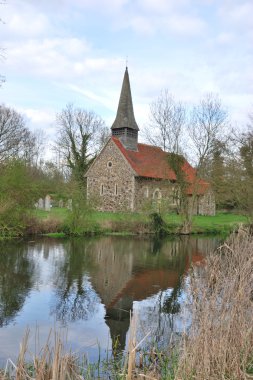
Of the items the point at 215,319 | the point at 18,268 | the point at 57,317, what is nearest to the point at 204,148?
the point at 18,268

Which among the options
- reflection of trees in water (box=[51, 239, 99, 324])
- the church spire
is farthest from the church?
reflection of trees in water (box=[51, 239, 99, 324])

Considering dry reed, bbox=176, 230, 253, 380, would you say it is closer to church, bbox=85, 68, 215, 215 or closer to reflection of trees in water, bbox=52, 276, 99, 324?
reflection of trees in water, bbox=52, 276, 99, 324

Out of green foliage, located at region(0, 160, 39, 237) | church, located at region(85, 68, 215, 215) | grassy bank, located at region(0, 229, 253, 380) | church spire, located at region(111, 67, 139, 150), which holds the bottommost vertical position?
grassy bank, located at region(0, 229, 253, 380)

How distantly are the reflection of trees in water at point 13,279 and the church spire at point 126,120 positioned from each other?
2175 cm

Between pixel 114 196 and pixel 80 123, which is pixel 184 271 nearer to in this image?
pixel 114 196

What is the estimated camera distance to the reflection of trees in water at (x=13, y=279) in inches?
381

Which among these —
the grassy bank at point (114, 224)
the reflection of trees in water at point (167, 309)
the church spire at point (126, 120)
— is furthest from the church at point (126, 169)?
the reflection of trees in water at point (167, 309)

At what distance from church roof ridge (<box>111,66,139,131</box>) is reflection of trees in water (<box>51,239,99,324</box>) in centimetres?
2227

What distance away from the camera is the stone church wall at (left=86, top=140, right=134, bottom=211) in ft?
123

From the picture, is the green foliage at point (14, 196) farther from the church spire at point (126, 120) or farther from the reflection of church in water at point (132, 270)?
the church spire at point (126, 120)

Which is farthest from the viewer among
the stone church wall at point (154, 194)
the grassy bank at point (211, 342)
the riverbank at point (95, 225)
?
the stone church wall at point (154, 194)

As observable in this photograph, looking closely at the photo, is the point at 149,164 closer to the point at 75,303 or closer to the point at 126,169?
the point at 126,169

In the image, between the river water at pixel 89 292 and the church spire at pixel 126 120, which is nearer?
the river water at pixel 89 292

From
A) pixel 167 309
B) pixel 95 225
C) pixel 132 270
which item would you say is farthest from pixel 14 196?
pixel 167 309
